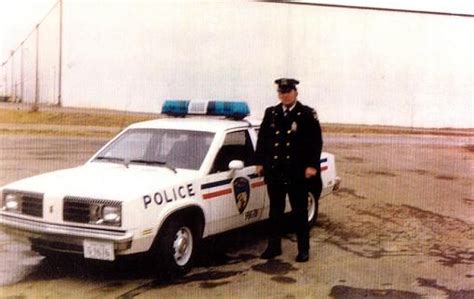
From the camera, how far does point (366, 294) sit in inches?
→ 191

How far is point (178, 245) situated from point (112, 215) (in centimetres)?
69

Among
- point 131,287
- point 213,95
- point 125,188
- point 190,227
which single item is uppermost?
point 213,95

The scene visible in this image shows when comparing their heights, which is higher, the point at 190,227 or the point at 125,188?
the point at 125,188

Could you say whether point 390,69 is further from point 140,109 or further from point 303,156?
point 303,156

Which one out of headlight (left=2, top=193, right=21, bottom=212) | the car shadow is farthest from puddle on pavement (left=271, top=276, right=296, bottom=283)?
headlight (left=2, top=193, right=21, bottom=212)

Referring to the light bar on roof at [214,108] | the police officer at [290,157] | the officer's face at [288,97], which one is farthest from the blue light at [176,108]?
the officer's face at [288,97]

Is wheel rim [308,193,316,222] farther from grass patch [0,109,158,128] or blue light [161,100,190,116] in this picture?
grass patch [0,109,158,128]

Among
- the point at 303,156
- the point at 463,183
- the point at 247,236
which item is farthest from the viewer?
the point at 463,183

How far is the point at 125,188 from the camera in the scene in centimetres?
489

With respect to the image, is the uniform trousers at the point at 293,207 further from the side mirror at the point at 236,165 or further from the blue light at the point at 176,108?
the blue light at the point at 176,108

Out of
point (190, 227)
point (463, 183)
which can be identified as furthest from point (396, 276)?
point (463, 183)

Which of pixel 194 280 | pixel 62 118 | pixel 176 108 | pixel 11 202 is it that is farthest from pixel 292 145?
pixel 62 118

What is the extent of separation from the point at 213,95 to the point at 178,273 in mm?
9390

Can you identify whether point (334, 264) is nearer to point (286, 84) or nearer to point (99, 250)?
point (286, 84)
